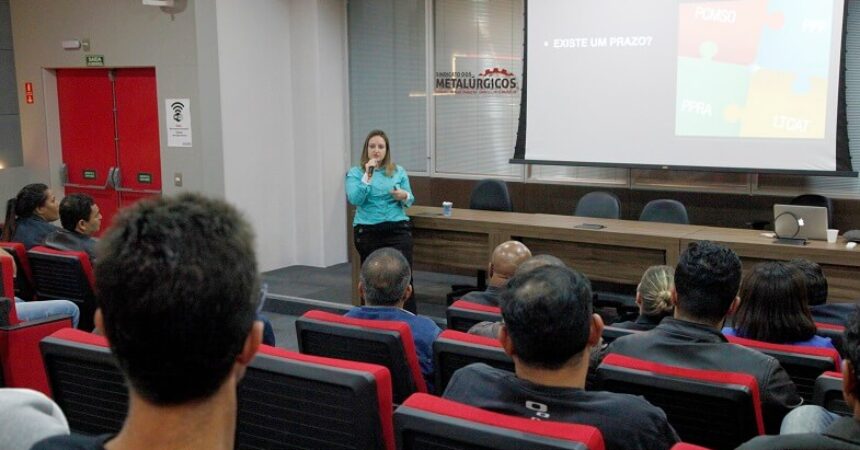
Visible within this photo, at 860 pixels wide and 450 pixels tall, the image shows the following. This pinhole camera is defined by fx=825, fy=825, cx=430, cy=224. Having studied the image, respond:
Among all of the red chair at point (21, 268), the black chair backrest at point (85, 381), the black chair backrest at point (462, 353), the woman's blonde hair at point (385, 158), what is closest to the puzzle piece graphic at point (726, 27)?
the woman's blonde hair at point (385, 158)

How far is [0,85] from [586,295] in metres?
8.01

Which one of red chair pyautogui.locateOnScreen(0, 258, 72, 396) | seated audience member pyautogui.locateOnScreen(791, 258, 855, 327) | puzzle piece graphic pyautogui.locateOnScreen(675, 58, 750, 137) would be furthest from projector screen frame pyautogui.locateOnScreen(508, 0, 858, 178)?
red chair pyautogui.locateOnScreen(0, 258, 72, 396)

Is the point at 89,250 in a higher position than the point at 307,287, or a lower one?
higher

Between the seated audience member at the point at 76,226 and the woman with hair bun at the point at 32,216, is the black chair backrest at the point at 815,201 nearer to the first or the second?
the seated audience member at the point at 76,226

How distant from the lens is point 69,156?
8.37 meters

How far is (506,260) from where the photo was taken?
3.60 metres

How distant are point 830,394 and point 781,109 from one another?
4114 mm

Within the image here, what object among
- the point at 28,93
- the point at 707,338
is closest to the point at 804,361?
the point at 707,338

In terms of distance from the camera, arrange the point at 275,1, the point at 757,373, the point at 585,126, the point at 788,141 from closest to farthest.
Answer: the point at 757,373
the point at 788,141
the point at 585,126
the point at 275,1

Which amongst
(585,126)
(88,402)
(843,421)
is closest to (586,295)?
(843,421)

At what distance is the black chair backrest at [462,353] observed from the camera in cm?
243

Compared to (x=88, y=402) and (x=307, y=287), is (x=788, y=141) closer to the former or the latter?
(x=307, y=287)

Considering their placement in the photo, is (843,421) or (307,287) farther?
(307,287)

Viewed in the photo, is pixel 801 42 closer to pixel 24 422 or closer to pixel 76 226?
pixel 76 226
